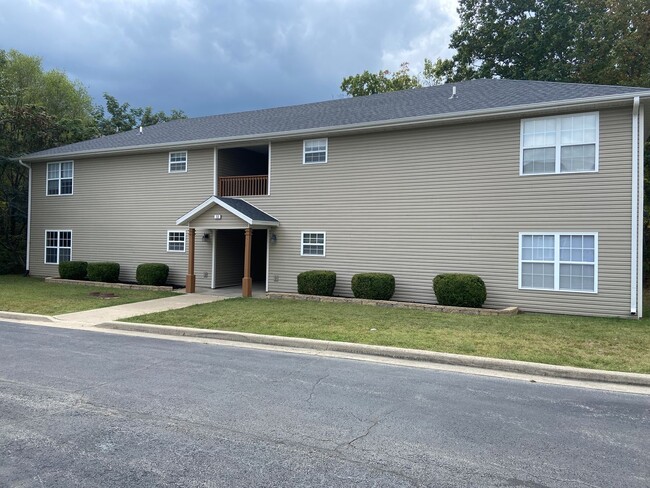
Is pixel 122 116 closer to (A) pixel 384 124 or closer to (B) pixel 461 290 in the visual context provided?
(A) pixel 384 124

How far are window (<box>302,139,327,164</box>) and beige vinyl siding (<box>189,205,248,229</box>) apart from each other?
3.10 metres

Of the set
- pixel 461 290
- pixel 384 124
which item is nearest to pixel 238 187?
pixel 384 124

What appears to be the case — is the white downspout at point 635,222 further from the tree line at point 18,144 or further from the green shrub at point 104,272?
the tree line at point 18,144

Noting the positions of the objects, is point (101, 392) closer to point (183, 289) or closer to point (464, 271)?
point (464, 271)

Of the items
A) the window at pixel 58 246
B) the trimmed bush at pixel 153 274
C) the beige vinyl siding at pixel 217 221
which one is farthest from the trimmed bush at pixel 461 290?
the window at pixel 58 246

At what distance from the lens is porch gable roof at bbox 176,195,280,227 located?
610 inches

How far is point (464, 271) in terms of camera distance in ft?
44.5

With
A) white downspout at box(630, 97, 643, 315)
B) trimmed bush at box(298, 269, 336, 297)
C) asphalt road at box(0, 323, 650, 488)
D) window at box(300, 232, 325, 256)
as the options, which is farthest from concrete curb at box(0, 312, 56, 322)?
white downspout at box(630, 97, 643, 315)

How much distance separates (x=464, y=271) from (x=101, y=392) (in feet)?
34.5

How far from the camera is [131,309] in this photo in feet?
40.5

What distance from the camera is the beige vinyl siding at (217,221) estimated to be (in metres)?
15.8

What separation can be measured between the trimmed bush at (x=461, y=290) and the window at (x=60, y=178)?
55.8 feet

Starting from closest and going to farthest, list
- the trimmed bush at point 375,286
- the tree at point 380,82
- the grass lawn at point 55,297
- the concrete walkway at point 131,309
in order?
the concrete walkway at point 131,309, the grass lawn at point 55,297, the trimmed bush at point 375,286, the tree at point 380,82

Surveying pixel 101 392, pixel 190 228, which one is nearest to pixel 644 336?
pixel 101 392
